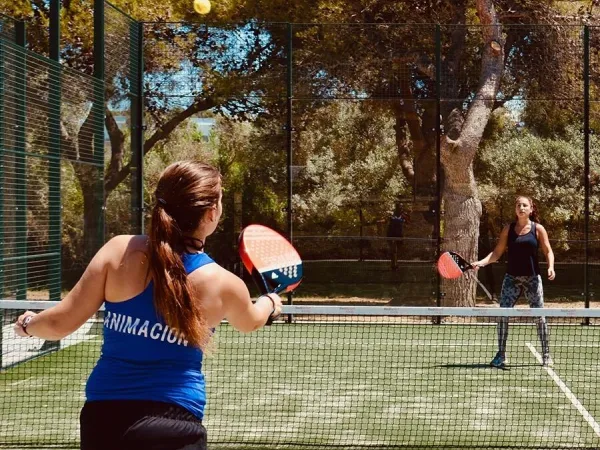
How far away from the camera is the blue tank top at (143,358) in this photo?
8.39 feet

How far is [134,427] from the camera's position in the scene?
2.52 metres

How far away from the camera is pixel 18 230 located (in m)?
9.20

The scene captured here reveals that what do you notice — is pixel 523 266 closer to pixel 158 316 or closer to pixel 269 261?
pixel 269 261

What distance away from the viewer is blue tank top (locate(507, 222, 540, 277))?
889 cm

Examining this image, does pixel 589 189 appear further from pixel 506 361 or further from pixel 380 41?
pixel 506 361

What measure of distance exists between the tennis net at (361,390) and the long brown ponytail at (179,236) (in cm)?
197

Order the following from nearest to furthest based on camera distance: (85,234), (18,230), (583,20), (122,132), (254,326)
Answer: (254,326)
(18,230)
(85,234)
(122,132)
(583,20)

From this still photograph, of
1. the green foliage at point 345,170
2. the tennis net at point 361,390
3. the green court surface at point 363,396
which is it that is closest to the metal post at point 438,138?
the green foliage at point 345,170

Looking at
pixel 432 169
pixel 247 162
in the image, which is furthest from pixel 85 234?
pixel 432 169

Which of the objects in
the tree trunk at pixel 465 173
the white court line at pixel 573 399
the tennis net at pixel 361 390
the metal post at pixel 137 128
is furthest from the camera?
the tree trunk at pixel 465 173

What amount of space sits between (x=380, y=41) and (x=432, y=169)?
1838 mm

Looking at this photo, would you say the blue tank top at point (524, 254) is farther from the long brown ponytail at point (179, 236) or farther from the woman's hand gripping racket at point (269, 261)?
the long brown ponytail at point (179, 236)

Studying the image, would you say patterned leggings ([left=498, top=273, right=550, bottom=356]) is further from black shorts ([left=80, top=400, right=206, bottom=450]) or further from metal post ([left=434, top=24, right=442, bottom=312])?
black shorts ([left=80, top=400, right=206, bottom=450])

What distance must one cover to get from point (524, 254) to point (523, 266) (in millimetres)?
108
